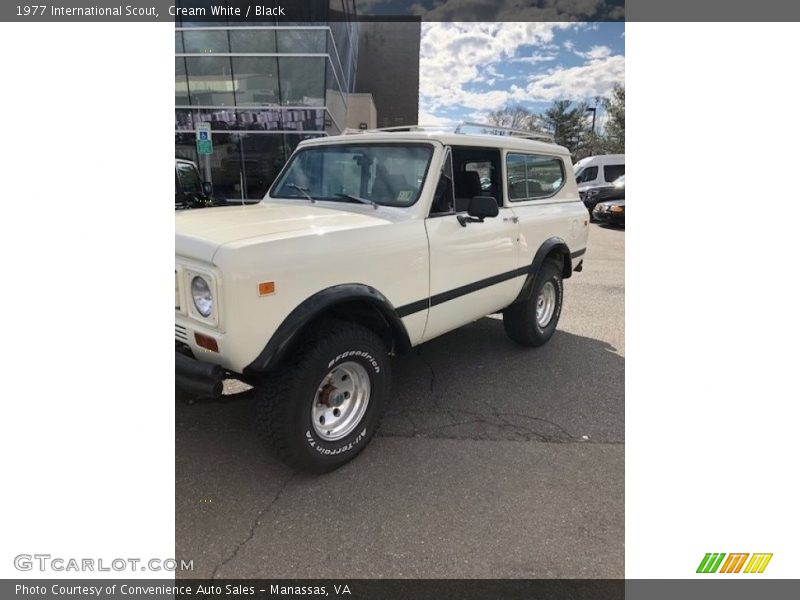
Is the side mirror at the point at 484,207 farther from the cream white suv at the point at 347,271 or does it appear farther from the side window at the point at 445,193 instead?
the side window at the point at 445,193

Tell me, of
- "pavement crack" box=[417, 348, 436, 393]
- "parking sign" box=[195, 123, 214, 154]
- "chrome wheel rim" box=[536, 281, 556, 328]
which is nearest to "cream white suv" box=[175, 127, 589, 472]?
"chrome wheel rim" box=[536, 281, 556, 328]

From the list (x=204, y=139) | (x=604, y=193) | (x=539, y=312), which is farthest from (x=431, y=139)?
(x=604, y=193)

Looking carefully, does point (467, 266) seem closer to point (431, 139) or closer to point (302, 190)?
point (431, 139)

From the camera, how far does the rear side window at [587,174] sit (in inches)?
669

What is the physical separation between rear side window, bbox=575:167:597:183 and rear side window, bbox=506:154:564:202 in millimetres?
13339

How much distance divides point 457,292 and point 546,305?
185cm

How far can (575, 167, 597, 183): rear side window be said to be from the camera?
1698 cm

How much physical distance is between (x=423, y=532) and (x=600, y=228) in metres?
14.0

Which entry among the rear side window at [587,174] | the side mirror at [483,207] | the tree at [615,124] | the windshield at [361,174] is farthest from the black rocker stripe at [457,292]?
the tree at [615,124]

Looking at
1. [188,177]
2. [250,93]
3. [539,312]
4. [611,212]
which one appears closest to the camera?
[539,312]

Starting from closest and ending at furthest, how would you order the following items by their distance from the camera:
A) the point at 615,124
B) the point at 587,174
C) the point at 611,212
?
1. the point at 611,212
2. the point at 587,174
3. the point at 615,124

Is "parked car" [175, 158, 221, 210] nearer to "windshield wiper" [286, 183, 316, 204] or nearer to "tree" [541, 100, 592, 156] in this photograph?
"windshield wiper" [286, 183, 316, 204]

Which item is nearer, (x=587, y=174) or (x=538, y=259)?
(x=538, y=259)

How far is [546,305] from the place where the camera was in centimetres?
491
